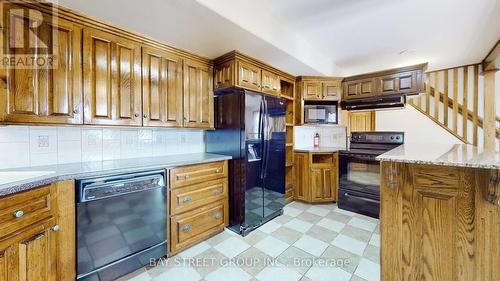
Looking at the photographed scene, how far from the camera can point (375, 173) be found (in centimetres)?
281

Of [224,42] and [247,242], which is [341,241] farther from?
[224,42]

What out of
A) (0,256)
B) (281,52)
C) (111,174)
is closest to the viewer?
(0,256)

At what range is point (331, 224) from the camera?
2.50 m

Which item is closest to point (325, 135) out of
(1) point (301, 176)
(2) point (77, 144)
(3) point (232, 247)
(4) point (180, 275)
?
(1) point (301, 176)

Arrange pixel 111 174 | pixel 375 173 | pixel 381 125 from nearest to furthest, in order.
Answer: pixel 111 174 → pixel 375 173 → pixel 381 125

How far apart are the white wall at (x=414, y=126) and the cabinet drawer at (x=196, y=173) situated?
13.0 feet

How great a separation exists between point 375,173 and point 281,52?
2.18m

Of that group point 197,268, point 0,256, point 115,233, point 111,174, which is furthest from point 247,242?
point 0,256

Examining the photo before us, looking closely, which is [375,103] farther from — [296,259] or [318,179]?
[296,259]

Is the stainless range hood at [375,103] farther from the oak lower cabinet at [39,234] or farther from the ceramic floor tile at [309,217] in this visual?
the oak lower cabinet at [39,234]

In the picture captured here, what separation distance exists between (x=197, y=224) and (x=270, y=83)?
206cm

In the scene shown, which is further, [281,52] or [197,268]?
[281,52]

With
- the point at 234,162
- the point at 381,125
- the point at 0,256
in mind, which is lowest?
the point at 0,256

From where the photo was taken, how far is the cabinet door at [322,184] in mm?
3152
